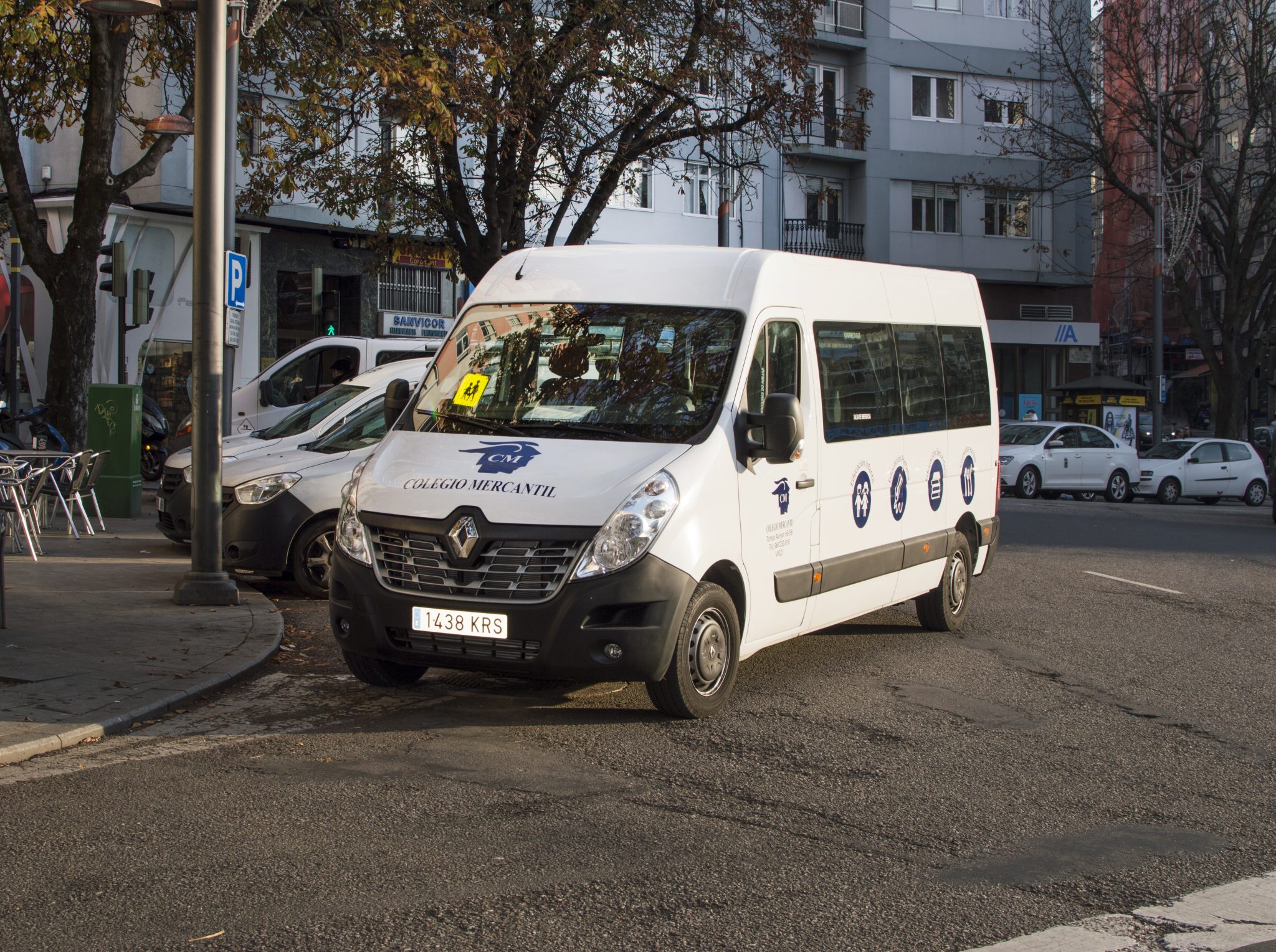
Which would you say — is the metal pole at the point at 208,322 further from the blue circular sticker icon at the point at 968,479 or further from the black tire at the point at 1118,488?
the black tire at the point at 1118,488

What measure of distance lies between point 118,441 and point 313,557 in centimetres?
617

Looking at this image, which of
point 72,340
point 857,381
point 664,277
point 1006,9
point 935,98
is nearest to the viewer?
point 664,277

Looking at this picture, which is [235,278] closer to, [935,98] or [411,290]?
[411,290]

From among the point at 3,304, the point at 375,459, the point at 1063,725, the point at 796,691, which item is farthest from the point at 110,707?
the point at 3,304

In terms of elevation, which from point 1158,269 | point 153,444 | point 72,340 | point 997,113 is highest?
point 997,113

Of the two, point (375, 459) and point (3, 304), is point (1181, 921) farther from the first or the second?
point (3, 304)

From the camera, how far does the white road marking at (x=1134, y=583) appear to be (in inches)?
495

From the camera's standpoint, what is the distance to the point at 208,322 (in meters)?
10.1

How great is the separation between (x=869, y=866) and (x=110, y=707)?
3.89 metres

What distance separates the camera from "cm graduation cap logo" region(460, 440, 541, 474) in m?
6.72

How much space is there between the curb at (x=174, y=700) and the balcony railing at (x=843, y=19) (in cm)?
3776

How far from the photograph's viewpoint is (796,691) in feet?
25.3

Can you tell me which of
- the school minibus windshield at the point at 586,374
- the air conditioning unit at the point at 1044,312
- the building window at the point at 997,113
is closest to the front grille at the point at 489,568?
the school minibus windshield at the point at 586,374

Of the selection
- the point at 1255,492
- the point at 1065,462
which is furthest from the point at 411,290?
the point at 1255,492
